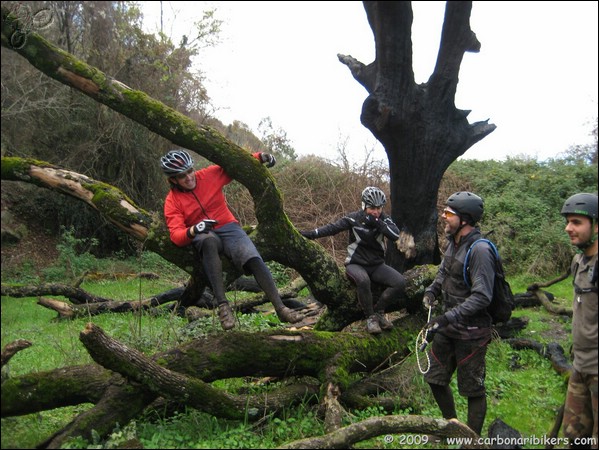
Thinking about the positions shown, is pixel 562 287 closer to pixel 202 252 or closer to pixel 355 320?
pixel 355 320

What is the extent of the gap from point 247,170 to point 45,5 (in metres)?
13.0

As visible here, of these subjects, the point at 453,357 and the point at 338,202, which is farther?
the point at 338,202

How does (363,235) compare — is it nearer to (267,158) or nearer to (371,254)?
(371,254)

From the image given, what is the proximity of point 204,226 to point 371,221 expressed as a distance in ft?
7.15

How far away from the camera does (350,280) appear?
281 inches

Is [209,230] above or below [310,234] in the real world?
below

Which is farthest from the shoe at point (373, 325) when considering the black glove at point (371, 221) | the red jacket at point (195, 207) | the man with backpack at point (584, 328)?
the man with backpack at point (584, 328)

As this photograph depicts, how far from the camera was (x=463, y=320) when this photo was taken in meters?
4.95

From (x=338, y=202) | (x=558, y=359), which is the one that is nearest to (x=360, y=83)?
(x=558, y=359)

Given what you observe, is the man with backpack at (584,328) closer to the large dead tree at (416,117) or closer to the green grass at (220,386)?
the green grass at (220,386)

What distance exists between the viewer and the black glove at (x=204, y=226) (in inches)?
210

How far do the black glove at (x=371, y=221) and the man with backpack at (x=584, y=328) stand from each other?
103 inches

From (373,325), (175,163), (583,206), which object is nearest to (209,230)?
(175,163)

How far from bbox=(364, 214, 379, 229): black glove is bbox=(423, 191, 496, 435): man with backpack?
1.50m
